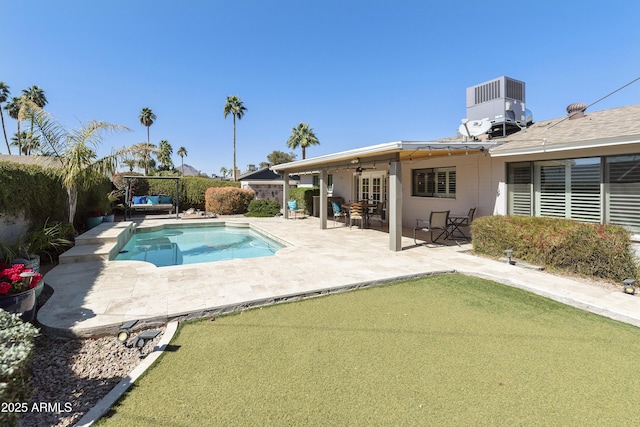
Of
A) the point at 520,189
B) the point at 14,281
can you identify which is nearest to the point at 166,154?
the point at 14,281

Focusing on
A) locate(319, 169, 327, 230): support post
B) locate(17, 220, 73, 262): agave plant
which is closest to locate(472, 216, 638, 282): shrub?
locate(319, 169, 327, 230): support post

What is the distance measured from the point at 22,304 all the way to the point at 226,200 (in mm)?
15153

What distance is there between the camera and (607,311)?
4117 mm

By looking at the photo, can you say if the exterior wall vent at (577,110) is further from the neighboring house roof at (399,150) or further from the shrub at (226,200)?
the shrub at (226,200)

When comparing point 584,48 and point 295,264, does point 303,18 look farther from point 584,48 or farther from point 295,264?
point 295,264

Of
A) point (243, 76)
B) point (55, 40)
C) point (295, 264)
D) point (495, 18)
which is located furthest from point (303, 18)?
point (295, 264)

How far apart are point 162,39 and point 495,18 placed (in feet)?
49.2

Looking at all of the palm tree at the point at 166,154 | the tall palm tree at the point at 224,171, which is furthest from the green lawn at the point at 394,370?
the tall palm tree at the point at 224,171

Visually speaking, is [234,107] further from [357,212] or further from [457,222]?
[457,222]

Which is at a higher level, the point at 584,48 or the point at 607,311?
the point at 584,48

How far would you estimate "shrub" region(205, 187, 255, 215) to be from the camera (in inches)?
727

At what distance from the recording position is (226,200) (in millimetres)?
18453

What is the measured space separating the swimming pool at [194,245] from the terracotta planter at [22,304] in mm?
4341

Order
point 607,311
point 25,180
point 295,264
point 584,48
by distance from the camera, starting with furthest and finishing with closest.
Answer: point 584,48
point 25,180
point 295,264
point 607,311
